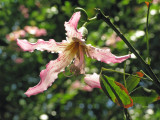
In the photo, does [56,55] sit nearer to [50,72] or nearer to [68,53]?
[68,53]

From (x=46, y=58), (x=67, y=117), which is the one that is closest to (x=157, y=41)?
(x=46, y=58)

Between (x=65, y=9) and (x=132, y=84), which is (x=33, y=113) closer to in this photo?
(x=65, y=9)

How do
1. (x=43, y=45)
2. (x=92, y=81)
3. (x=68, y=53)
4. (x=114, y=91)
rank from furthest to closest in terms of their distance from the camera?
(x=68, y=53) < (x=43, y=45) < (x=92, y=81) < (x=114, y=91)

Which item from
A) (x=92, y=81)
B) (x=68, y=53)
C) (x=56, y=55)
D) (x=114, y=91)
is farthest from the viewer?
(x=56, y=55)

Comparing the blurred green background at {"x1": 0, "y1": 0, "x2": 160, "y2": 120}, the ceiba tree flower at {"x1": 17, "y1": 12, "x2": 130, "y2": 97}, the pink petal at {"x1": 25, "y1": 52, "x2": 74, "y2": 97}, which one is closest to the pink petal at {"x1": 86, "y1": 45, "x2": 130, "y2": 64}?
the ceiba tree flower at {"x1": 17, "y1": 12, "x2": 130, "y2": 97}

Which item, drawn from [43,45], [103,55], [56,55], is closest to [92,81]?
[103,55]

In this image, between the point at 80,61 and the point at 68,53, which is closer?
the point at 80,61

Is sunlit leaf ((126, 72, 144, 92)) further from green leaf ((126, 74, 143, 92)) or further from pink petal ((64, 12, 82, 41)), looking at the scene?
pink petal ((64, 12, 82, 41))
